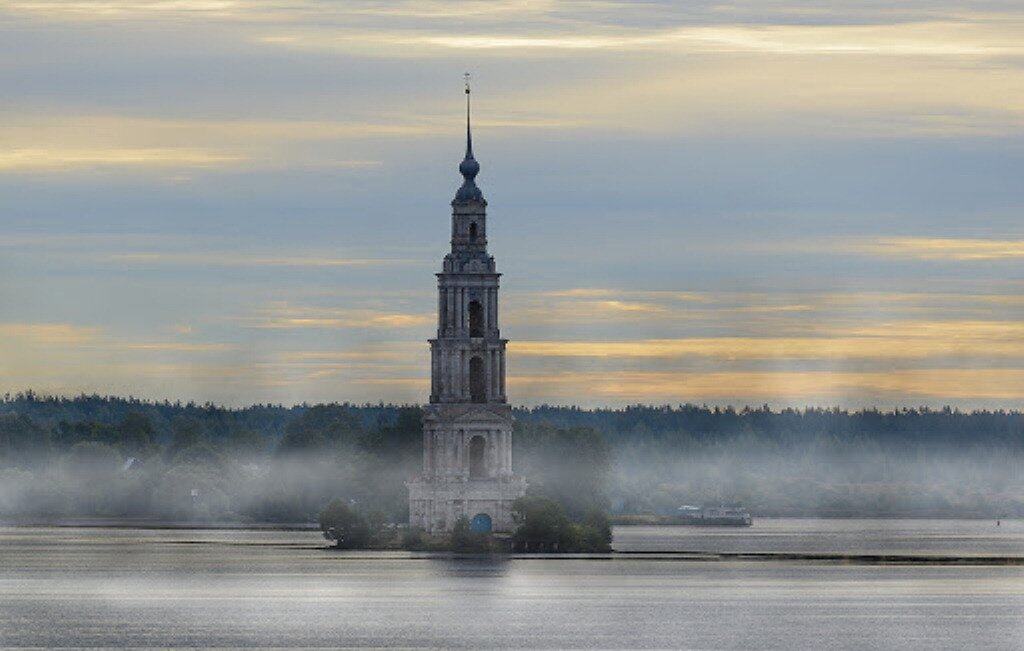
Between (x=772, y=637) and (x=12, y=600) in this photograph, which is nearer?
(x=772, y=637)

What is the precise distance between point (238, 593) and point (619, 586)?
2489 cm

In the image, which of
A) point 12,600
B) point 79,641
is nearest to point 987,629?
point 79,641

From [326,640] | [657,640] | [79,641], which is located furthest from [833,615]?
[79,641]

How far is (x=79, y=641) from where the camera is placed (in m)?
141

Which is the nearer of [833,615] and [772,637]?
[772,637]

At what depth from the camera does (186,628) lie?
149500 mm

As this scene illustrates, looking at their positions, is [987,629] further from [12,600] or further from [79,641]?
[12,600]

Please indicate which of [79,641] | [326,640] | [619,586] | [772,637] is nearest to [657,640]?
[772,637]

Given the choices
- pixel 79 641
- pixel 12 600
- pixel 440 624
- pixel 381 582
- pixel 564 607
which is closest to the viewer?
pixel 79 641

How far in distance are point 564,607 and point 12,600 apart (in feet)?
117

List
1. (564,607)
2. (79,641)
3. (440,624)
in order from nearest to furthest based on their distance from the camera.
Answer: (79,641) → (440,624) → (564,607)

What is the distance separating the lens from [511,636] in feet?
474

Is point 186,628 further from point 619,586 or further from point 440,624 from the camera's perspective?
point 619,586

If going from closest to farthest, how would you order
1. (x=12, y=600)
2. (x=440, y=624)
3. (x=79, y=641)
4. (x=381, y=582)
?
(x=79, y=641) < (x=440, y=624) < (x=12, y=600) < (x=381, y=582)
